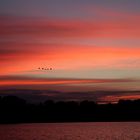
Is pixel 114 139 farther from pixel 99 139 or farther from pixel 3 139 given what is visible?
pixel 3 139

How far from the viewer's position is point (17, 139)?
442 feet

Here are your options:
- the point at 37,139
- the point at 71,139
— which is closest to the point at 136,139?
the point at 71,139

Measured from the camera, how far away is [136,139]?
127m

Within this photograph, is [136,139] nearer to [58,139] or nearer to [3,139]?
[58,139]

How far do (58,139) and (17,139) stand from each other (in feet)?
35.3

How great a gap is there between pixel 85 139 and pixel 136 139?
A: 12591mm

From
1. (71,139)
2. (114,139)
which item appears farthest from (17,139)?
(114,139)

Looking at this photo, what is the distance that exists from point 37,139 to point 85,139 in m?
11.9

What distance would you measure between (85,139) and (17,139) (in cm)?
1725

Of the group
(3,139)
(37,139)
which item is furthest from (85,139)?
(3,139)

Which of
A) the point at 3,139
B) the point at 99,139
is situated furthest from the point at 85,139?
the point at 3,139

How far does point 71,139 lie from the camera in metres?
130

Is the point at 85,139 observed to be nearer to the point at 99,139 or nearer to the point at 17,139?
the point at 99,139

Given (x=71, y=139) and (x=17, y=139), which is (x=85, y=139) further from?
(x=17, y=139)
